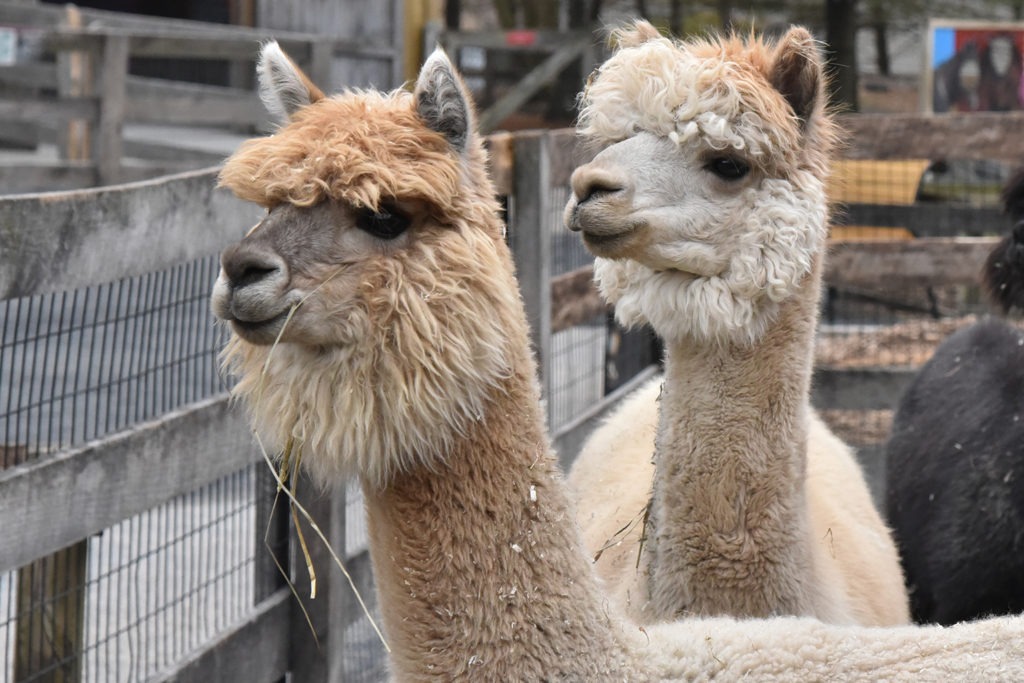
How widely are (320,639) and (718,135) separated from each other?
76.6 inches

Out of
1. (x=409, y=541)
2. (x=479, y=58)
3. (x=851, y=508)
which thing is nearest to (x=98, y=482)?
(x=409, y=541)

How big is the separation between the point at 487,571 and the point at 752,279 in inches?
50.3

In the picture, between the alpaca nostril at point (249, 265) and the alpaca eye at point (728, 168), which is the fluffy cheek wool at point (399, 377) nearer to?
the alpaca nostril at point (249, 265)

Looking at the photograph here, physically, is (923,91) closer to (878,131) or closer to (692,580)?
(878,131)

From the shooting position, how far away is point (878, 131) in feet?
22.2

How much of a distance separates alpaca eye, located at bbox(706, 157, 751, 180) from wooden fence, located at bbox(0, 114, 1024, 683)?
50.3 inches

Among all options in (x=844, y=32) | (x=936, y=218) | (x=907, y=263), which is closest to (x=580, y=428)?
(x=907, y=263)

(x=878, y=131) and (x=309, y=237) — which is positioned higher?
(x=878, y=131)

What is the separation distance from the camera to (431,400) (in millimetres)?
2322

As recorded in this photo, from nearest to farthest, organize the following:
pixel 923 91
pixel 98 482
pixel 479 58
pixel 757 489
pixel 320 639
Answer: pixel 98 482, pixel 757 489, pixel 320 639, pixel 923 91, pixel 479 58

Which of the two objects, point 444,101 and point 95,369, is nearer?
point 444,101

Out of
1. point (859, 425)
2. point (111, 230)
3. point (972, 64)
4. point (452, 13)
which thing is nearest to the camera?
point (111, 230)

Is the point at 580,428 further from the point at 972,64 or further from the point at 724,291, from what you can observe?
the point at 972,64

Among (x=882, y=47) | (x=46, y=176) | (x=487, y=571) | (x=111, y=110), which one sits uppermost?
(x=882, y=47)
